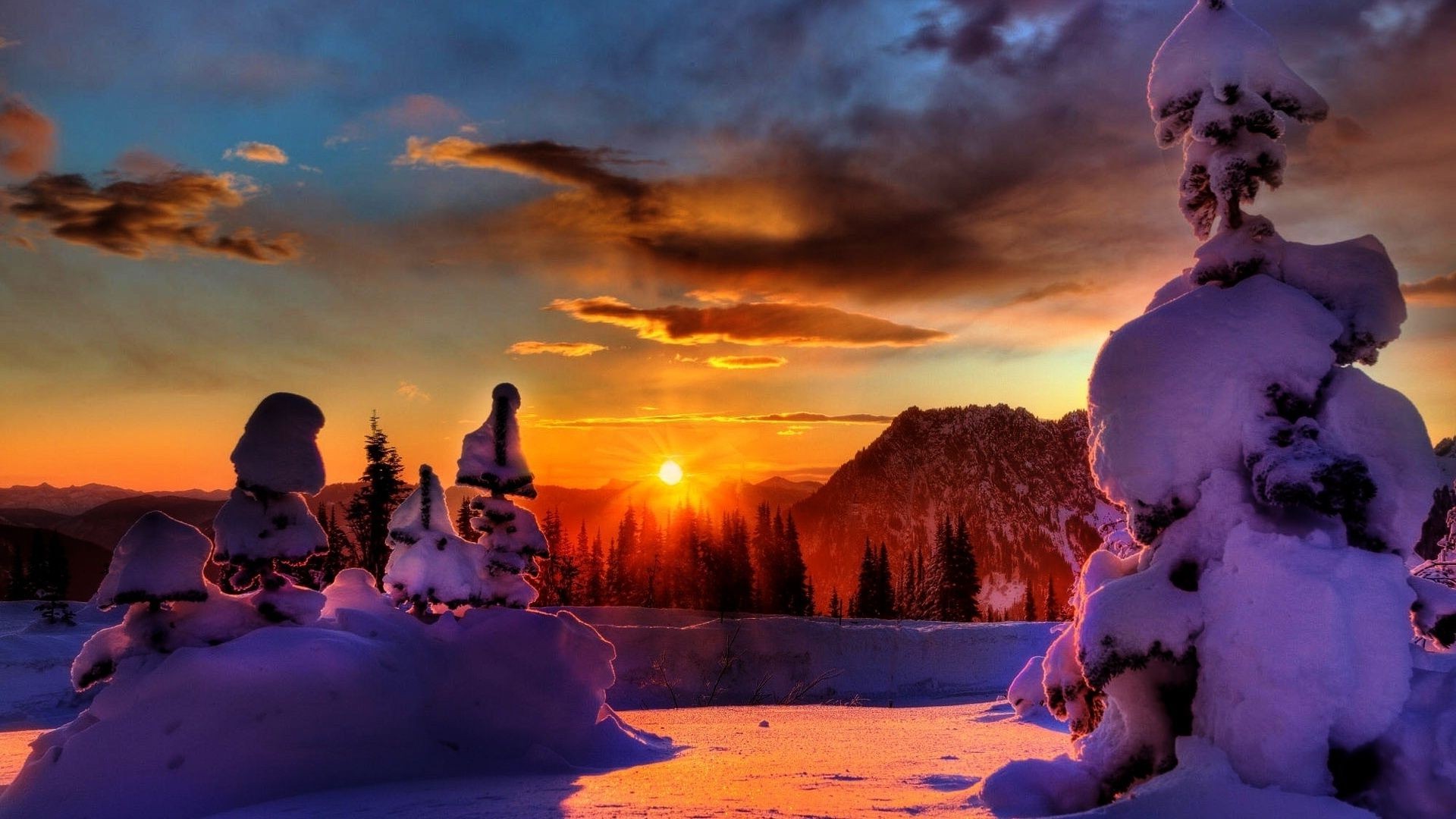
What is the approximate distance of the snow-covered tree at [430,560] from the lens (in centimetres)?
1997

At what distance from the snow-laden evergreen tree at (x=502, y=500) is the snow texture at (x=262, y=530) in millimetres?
5084

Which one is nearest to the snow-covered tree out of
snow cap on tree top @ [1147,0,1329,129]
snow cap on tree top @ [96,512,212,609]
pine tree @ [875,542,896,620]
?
snow cap on tree top @ [96,512,212,609]

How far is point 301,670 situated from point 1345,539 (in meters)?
12.1

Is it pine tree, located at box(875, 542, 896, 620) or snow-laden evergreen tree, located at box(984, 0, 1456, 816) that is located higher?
snow-laden evergreen tree, located at box(984, 0, 1456, 816)

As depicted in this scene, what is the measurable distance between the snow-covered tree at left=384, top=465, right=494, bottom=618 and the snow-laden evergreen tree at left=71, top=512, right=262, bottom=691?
6630 mm

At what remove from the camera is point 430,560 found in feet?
68.7

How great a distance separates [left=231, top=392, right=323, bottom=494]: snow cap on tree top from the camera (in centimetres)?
1377

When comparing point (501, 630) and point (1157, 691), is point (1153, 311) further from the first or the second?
point (501, 630)

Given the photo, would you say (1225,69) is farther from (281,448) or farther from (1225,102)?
(281,448)

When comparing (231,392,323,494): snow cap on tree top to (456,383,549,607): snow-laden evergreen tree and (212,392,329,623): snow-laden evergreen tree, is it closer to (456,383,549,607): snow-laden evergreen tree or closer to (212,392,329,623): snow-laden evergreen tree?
(212,392,329,623): snow-laden evergreen tree

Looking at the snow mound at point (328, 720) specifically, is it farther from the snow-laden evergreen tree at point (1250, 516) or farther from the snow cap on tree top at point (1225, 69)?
the snow cap on tree top at point (1225, 69)

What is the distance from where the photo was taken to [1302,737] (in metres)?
6.22

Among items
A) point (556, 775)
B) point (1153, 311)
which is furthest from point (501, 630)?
point (1153, 311)

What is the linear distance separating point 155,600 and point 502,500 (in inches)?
301
